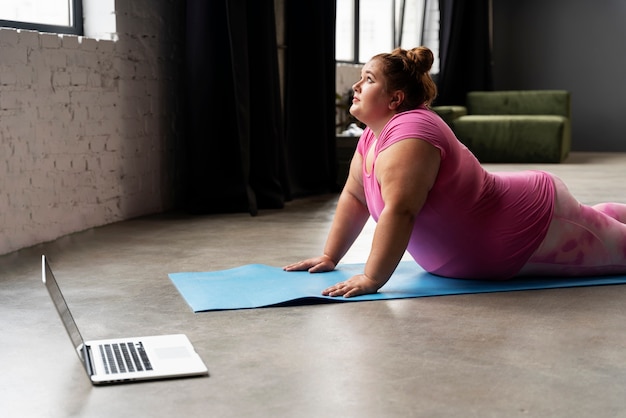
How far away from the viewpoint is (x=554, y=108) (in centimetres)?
908

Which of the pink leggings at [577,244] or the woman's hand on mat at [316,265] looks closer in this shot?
the pink leggings at [577,244]

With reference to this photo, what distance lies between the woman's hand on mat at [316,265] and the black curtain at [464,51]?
268 inches

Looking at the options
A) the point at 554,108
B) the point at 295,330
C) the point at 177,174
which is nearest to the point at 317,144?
the point at 177,174

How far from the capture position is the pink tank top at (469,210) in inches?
106

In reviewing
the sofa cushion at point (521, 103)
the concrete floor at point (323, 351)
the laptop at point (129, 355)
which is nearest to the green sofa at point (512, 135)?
the sofa cushion at point (521, 103)

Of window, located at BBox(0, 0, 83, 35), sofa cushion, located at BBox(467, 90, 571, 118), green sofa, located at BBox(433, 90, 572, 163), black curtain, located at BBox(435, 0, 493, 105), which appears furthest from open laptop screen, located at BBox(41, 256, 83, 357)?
black curtain, located at BBox(435, 0, 493, 105)

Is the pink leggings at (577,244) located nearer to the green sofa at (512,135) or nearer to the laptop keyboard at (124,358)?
the laptop keyboard at (124,358)

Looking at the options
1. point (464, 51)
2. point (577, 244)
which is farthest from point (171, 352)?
point (464, 51)

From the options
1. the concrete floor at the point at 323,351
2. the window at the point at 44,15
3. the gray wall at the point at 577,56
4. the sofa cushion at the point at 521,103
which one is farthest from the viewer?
the gray wall at the point at 577,56

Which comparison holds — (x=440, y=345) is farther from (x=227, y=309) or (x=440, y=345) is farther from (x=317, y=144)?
(x=317, y=144)

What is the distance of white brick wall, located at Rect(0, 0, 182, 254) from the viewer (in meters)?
3.61

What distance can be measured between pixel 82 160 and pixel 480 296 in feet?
7.10

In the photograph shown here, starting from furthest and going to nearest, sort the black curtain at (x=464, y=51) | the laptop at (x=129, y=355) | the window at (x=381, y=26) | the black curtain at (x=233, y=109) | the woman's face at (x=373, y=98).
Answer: the black curtain at (x=464, y=51), the window at (x=381, y=26), the black curtain at (x=233, y=109), the woman's face at (x=373, y=98), the laptop at (x=129, y=355)

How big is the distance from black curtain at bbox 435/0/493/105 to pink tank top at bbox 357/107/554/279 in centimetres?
684
